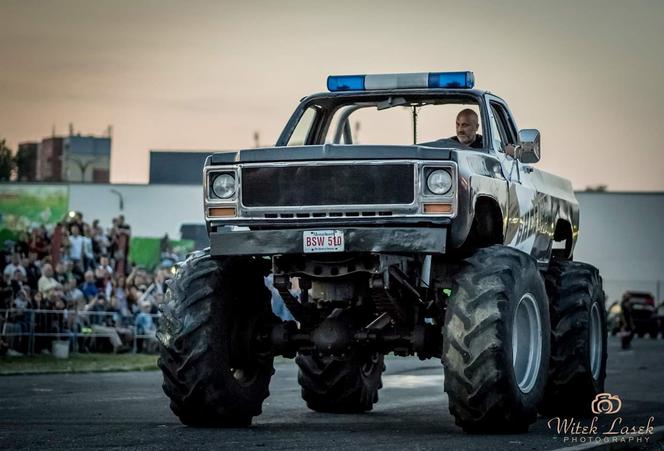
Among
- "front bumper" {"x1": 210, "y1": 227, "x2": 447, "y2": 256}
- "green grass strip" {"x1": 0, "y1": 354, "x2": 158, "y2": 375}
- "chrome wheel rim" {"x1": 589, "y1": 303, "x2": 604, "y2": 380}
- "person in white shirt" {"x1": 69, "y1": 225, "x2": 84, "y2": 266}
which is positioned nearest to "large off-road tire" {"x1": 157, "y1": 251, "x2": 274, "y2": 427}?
"front bumper" {"x1": 210, "y1": 227, "x2": 447, "y2": 256}

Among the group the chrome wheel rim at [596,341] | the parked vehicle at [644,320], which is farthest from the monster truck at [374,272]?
the parked vehicle at [644,320]

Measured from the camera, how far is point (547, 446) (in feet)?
35.1

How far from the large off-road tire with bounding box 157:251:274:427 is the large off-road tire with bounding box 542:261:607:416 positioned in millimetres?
2860

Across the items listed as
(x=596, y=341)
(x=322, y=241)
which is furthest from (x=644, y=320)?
(x=322, y=241)

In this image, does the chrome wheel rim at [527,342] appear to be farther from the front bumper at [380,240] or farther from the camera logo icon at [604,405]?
the camera logo icon at [604,405]

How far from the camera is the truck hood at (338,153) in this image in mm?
11672

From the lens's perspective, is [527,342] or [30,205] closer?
[527,342]

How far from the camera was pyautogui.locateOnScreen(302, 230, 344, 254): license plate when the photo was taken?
11523mm

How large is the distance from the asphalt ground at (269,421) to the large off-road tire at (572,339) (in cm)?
43

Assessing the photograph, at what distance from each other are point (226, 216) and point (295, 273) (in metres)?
0.75

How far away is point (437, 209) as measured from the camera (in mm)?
11633

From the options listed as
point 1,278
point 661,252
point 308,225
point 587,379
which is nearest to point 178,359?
point 308,225

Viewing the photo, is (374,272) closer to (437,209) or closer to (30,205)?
(437,209)

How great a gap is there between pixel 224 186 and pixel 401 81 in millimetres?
2322
